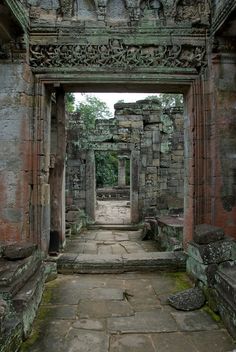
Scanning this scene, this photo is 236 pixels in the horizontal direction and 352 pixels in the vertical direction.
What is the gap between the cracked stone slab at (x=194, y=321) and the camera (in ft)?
10.6

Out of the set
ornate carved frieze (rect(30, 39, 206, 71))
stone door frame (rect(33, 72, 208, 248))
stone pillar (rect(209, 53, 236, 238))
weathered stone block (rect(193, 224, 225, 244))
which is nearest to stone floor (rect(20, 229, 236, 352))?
weathered stone block (rect(193, 224, 225, 244))

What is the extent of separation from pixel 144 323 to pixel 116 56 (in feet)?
12.2

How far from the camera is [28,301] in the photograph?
314 cm

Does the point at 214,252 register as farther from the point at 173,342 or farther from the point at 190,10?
the point at 190,10

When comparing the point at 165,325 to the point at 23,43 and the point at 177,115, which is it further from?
the point at 177,115

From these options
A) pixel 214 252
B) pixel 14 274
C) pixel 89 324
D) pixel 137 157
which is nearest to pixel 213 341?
pixel 214 252

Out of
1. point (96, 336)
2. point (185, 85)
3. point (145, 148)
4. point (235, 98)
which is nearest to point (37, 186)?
point (96, 336)

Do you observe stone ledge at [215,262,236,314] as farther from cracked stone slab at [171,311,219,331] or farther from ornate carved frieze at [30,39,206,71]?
ornate carved frieze at [30,39,206,71]

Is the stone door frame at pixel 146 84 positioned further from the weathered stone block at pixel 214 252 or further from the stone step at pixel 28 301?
the stone step at pixel 28 301

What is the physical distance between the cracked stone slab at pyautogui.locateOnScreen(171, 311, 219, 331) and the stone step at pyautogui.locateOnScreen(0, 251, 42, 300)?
1.71 meters

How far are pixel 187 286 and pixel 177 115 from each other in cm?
951

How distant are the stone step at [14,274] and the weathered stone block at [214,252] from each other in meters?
2.07

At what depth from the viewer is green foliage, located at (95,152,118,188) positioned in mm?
22219

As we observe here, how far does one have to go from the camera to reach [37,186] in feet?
15.7
